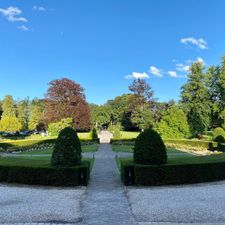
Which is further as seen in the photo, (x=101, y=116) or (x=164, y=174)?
(x=101, y=116)

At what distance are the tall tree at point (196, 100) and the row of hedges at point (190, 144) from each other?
18523mm

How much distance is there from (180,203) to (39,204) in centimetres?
407

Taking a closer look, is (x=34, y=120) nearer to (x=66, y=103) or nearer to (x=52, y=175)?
(x=66, y=103)

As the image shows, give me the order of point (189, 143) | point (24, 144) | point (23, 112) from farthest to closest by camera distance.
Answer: point (23, 112) < point (24, 144) < point (189, 143)

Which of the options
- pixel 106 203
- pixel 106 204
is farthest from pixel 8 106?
pixel 106 204

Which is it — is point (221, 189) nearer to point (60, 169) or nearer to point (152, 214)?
point (152, 214)

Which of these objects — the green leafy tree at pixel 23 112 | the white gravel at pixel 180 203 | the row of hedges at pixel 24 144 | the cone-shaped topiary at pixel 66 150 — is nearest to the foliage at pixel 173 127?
the row of hedges at pixel 24 144

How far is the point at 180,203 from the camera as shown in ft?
33.7

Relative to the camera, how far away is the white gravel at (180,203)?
28.7ft

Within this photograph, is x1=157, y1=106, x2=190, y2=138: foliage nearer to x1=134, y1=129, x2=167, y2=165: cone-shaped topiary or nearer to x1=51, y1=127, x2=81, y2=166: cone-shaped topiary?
x1=134, y1=129, x2=167, y2=165: cone-shaped topiary

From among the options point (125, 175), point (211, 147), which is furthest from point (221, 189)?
point (211, 147)

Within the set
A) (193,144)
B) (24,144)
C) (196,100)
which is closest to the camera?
(193,144)

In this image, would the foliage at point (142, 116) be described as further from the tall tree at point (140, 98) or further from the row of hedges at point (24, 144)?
the row of hedges at point (24, 144)

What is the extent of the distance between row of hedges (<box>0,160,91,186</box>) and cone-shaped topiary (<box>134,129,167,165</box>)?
2.33m
